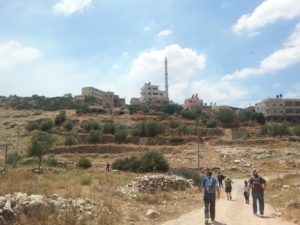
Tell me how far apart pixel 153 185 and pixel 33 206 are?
446 inches

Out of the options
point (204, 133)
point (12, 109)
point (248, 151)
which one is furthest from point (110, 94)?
point (248, 151)

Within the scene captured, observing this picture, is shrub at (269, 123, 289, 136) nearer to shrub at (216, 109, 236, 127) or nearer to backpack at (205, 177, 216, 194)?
shrub at (216, 109, 236, 127)

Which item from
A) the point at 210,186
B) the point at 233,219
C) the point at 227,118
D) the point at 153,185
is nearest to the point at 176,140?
the point at 227,118

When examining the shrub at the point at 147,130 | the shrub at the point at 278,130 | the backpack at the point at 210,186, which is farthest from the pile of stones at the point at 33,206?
the shrub at the point at 278,130

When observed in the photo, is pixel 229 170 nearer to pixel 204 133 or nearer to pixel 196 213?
pixel 204 133

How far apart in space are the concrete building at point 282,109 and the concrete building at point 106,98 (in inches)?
1923

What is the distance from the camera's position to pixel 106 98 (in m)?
148

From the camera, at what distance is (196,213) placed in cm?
1691

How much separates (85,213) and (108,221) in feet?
3.48

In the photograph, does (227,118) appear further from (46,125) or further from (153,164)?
(153,164)

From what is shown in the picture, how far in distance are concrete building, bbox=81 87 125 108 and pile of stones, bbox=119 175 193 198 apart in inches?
4185

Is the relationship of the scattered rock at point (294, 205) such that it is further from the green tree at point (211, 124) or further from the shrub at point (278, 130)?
the green tree at point (211, 124)

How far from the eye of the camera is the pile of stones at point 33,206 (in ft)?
45.2

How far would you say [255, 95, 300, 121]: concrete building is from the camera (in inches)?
4734
